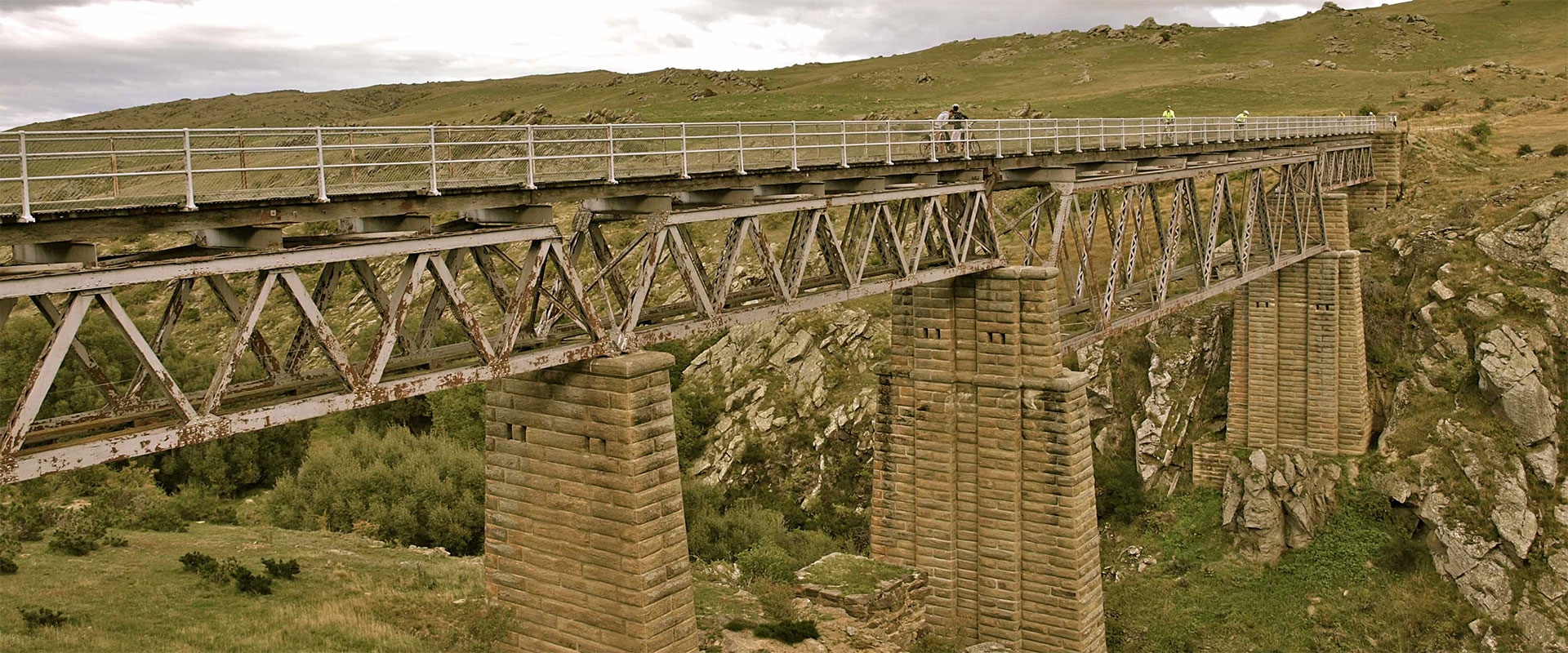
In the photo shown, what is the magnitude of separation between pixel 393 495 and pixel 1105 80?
95283mm

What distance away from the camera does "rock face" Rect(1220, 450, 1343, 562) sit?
37781mm

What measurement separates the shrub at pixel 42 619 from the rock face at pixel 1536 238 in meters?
43.3

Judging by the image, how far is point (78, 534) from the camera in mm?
25375

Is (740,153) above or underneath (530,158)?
above

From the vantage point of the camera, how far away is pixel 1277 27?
14550cm

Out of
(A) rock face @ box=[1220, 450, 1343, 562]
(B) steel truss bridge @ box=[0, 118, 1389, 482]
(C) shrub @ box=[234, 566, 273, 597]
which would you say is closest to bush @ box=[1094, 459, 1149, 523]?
(A) rock face @ box=[1220, 450, 1343, 562]

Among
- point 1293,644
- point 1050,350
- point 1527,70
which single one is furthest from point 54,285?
point 1527,70

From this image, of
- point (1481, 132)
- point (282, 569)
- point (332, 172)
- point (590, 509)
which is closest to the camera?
point (590, 509)

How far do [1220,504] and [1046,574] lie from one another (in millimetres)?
17098

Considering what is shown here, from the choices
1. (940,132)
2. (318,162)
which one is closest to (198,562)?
(318,162)

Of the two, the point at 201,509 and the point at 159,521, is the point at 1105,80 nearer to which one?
the point at 201,509

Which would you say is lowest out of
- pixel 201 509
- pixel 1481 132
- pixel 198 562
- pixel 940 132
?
pixel 201 509

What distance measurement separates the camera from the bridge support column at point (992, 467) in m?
24.9

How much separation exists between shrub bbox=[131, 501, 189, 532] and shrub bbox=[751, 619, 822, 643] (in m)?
15.9
